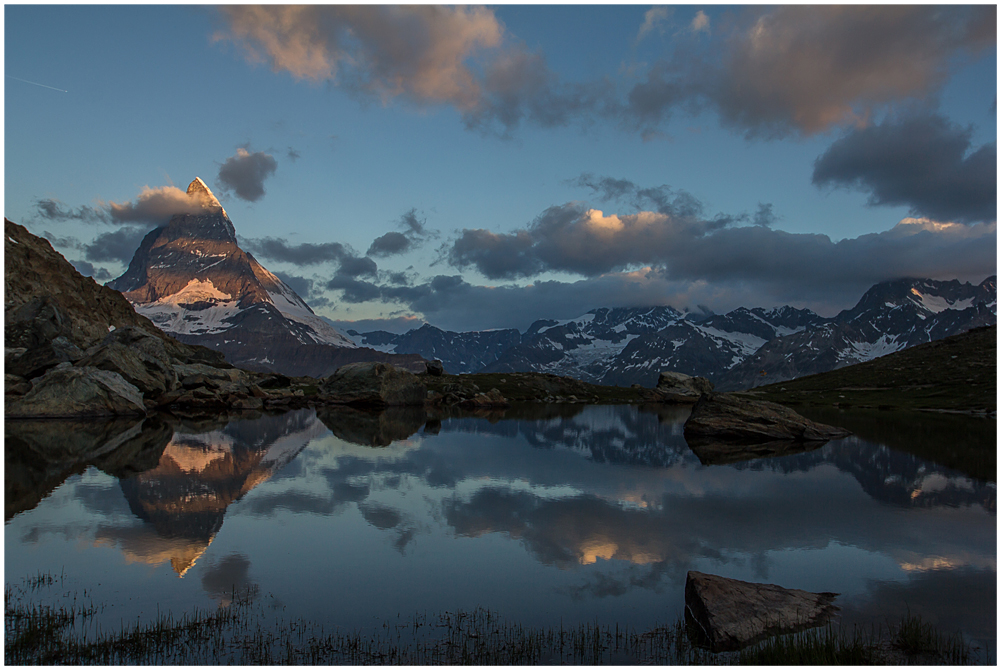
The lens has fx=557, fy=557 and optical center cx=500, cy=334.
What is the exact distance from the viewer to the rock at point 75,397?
57.1 metres

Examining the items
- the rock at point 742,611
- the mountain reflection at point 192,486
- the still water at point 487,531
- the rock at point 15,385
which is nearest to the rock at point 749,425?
the still water at point 487,531

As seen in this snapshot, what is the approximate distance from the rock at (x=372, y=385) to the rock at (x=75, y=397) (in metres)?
37.9

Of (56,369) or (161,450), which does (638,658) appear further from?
(56,369)

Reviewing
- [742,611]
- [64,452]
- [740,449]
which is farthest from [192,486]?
[740,449]

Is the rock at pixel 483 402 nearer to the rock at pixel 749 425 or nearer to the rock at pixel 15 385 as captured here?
the rock at pixel 749 425

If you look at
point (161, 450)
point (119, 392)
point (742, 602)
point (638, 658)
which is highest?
point (119, 392)

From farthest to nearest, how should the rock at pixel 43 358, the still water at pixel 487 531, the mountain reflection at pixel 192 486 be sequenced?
the rock at pixel 43 358, the mountain reflection at pixel 192 486, the still water at pixel 487 531

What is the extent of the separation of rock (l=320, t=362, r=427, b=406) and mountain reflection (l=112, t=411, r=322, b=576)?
43.6m

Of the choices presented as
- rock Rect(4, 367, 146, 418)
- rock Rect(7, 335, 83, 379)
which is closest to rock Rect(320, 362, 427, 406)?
rock Rect(4, 367, 146, 418)

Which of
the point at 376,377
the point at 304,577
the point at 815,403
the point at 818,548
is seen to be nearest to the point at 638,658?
the point at 304,577

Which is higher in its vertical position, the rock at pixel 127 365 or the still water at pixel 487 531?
the rock at pixel 127 365

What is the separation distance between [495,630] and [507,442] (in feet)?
130

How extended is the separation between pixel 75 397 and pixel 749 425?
7061 cm

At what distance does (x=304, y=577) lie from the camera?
16.3 metres
